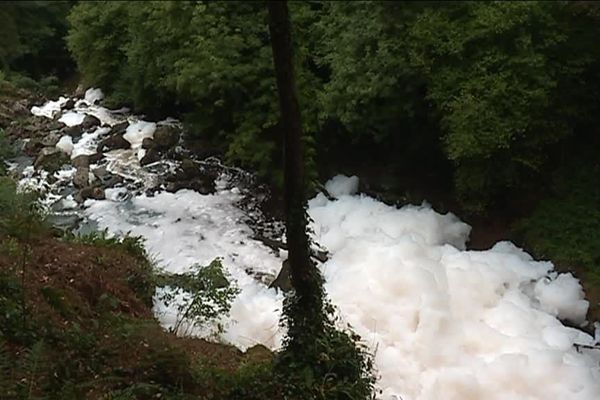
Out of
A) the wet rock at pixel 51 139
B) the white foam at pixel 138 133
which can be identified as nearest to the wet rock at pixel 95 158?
the white foam at pixel 138 133

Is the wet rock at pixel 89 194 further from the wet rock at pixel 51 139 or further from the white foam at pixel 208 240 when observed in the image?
the wet rock at pixel 51 139

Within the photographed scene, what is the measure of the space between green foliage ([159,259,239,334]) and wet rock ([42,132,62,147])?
817cm

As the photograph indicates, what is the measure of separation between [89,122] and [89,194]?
4.02m

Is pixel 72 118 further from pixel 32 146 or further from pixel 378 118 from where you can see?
pixel 378 118

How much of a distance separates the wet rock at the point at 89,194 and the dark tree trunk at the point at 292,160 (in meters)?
7.74

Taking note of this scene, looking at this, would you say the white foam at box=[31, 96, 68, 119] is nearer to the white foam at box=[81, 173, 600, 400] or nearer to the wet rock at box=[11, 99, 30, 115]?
the wet rock at box=[11, 99, 30, 115]

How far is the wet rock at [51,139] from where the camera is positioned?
611 inches

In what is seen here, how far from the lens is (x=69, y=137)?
52.1ft

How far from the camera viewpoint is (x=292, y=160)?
5930 millimetres

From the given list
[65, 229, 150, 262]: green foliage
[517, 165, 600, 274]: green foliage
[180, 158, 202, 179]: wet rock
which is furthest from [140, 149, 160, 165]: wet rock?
[517, 165, 600, 274]: green foliage

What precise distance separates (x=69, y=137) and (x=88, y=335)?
10.2 metres

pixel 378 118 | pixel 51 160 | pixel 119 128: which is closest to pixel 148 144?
pixel 119 128

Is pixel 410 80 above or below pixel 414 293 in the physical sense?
above

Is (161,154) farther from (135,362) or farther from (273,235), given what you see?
(135,362)
